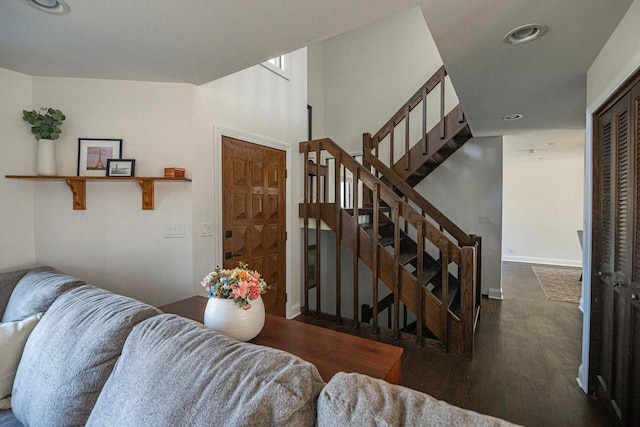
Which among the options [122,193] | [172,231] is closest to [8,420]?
[172,231]

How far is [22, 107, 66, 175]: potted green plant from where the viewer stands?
1983 millimetres

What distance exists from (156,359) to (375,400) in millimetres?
698

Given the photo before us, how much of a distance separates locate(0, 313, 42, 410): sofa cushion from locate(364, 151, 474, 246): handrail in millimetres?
3475

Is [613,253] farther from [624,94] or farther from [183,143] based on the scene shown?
[183,143]

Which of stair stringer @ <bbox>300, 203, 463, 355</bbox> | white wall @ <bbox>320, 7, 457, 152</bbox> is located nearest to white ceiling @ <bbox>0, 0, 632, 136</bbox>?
stair stringer @ <bbox>300, 203, 463, 355</bbox>

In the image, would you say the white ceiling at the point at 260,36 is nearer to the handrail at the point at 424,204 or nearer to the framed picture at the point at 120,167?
the framed picture at the point at 120,167

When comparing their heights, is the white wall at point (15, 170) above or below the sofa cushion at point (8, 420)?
above

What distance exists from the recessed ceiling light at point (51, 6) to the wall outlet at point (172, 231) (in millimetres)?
1408

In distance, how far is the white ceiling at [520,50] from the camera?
135 centimetres

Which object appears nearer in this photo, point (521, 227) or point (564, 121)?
point (564, 121)

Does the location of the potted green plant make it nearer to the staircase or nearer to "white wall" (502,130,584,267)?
the staircase

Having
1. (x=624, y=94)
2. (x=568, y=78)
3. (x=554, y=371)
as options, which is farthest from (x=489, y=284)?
(x=624, y=94)

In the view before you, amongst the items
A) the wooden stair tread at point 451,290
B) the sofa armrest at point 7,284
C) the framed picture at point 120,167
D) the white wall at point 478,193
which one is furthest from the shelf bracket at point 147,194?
the white wall at point 478,193

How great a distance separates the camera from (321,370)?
1.11 m
